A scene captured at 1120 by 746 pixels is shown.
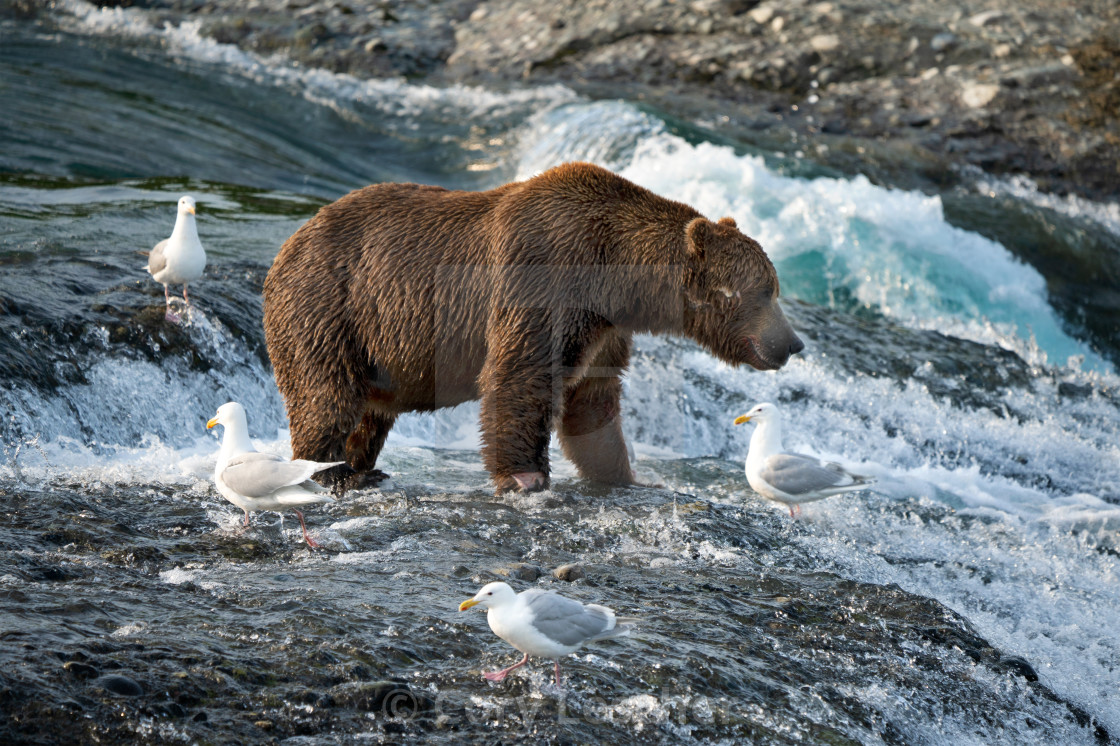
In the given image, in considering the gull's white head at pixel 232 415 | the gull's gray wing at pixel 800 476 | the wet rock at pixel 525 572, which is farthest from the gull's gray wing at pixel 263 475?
the gull's gray wing at pixel 800 476

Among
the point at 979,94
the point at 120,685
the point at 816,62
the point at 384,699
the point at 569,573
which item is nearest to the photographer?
the point at 120,685

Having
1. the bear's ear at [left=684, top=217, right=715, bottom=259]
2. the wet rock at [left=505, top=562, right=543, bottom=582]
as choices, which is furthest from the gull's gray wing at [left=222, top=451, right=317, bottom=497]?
the bear's ear at [left=684, top=217, right=715, bottom=259]

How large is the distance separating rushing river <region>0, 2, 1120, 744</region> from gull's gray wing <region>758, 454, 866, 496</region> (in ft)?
0.74

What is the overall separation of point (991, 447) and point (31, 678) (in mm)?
8409

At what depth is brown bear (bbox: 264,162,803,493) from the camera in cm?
667

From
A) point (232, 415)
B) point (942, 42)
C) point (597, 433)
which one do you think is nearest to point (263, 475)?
point (232, 415)

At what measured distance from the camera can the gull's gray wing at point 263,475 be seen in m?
5.24

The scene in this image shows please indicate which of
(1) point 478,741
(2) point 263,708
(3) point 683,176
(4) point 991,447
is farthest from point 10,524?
(3) point 683,176

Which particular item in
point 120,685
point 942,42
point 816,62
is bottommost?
point 120,685

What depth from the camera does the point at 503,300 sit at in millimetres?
6680

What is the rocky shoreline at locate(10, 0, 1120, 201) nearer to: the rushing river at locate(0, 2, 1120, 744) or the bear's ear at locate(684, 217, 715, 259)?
the rushing river at locate(0, 2, 1120, 744)

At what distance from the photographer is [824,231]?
14.2m

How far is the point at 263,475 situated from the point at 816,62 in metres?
16.3

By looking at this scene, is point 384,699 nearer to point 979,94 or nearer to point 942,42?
point 979,94
